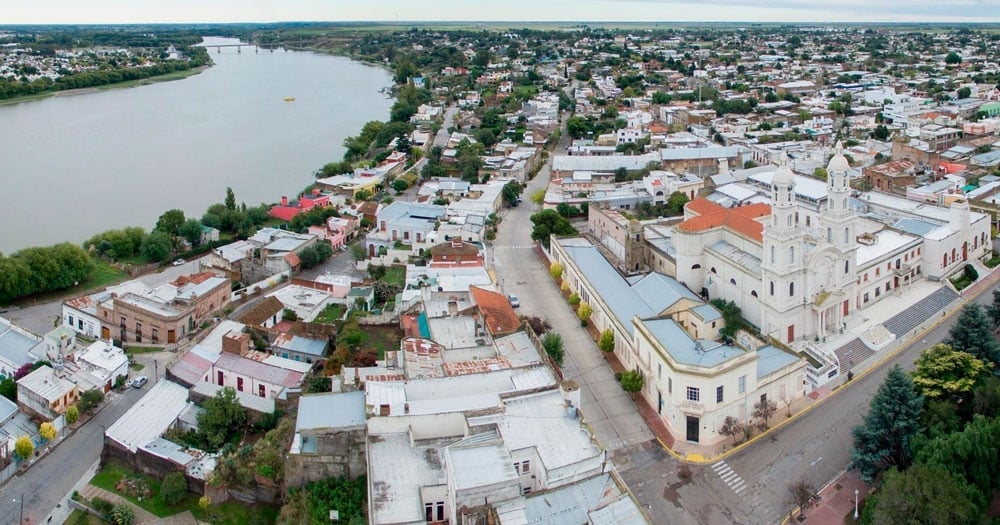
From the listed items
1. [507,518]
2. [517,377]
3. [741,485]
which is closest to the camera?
[507,518]

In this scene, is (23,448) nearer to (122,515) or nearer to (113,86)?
(122,515)

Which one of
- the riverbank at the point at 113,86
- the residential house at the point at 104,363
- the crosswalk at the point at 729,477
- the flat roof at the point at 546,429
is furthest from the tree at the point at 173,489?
the riverbank at the point at 113,86

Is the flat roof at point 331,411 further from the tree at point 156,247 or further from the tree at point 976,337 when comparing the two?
the tree at point 156,247

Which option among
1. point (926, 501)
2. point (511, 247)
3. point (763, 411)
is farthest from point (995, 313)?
point (511, 247)

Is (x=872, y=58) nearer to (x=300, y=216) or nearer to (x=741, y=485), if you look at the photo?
(x=300, y=216)

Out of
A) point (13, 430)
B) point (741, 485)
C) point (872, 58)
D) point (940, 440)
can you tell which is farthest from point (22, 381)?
point (872, 58)
